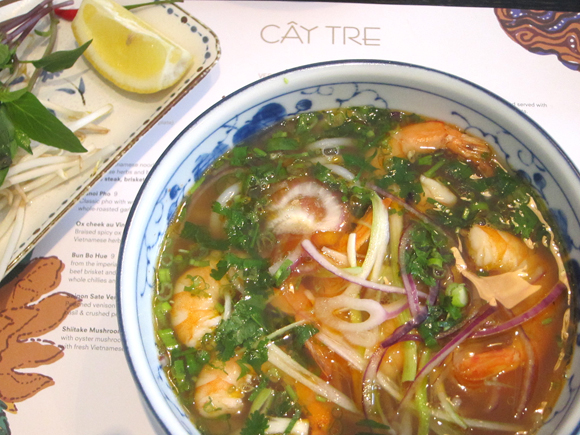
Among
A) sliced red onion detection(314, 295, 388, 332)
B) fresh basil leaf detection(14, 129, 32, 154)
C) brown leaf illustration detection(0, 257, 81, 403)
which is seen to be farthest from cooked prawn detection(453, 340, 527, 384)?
fresh basil leaf detection(14, 129, 32, 154)

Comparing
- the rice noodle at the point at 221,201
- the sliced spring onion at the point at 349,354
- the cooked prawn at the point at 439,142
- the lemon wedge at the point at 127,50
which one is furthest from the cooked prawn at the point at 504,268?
the lemon wedge at the point at 127,50

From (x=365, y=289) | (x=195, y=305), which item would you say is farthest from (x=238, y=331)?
(x=365, y=289)

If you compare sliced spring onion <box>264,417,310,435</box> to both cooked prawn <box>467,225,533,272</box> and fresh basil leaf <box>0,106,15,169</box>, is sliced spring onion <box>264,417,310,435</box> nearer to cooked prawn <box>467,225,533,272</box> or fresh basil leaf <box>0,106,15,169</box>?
cooked prawn <box>467,225,533,272</box>

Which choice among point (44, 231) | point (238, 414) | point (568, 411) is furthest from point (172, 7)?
point (568, 411)

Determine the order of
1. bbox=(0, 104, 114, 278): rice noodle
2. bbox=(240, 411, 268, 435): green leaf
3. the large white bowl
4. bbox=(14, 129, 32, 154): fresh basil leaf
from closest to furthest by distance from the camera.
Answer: the large white bowl < bbox=(240, 411, 268, 435): green leaf < bbox=(14, 129, 32, 154): fresh basil leaf < bbox=(0, 104, 114, 278): rice noodle

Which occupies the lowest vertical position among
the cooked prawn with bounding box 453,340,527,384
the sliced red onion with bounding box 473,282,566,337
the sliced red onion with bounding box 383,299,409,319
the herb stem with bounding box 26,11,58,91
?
the cooked prawn with bounding box 453,340,527,384

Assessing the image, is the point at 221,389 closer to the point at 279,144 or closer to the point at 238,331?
the point at 238,331

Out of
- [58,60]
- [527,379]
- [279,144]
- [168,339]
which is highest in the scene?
[58,60]
